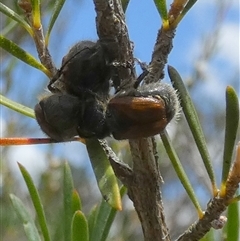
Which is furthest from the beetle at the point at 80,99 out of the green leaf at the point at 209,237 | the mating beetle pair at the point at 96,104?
the green leaf at the point at 209,237

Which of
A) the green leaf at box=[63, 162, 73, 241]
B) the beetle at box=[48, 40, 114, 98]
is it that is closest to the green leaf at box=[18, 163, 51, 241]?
the green leaf at box=[63, 162, 73, 241]

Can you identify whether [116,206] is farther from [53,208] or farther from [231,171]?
[53,208]

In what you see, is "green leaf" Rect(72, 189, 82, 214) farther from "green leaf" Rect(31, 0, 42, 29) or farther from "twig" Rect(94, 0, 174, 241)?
"green leaf" Rect(31, 0, 42, 29)

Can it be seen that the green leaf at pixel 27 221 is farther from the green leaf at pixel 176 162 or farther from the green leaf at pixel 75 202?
the green leaf at pixel 176 162

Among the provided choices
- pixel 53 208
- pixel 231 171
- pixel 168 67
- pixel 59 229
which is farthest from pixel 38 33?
pixel 53 208

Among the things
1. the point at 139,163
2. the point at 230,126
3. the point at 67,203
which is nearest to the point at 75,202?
the point at 67,203
